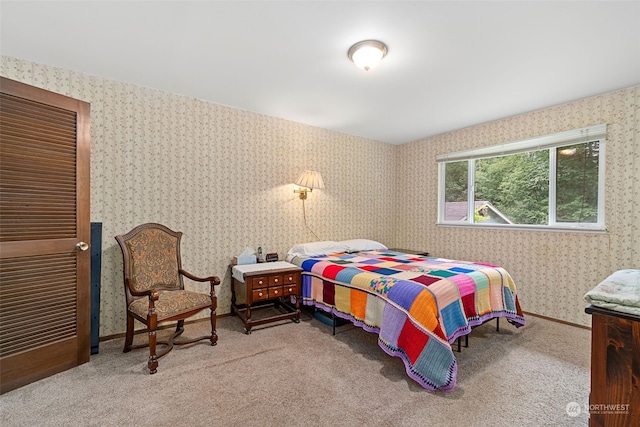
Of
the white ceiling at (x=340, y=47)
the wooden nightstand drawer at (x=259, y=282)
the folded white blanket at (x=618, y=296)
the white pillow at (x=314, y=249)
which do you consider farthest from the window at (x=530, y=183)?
the wooden nightstand drawer at (x=259, y=282)

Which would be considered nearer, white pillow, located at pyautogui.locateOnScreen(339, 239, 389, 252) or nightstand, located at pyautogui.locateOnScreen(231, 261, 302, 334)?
nightstand, located at pyautogui.locateOnScreen(231, 261, 302, 334)

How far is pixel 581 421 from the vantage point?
1658mm

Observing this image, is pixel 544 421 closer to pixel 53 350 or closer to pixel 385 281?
pixel 385 281

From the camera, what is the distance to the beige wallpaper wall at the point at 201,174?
8.87 feet

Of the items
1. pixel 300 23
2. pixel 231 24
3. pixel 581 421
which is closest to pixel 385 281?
pixel 581 421

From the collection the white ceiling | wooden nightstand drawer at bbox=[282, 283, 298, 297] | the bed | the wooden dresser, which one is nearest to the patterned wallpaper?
the white ceiling

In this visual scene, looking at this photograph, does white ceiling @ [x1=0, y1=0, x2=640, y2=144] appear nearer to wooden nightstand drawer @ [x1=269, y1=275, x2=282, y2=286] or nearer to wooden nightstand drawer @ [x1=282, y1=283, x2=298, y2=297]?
wooden nightstand drawer @ [x1=269, y1=275, x2=282, y2=286]

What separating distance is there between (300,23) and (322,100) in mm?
1323

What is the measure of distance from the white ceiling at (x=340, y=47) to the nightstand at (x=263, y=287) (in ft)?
6.25

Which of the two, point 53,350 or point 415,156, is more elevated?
point 415,156

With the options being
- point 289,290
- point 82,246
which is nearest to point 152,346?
point 82,246

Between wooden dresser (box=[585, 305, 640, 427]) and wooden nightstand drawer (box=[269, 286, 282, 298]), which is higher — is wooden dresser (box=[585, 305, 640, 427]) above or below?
above

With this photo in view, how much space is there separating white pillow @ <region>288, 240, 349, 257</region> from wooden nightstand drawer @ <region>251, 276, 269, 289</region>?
29.6 inches

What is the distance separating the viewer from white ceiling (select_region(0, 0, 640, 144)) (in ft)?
5.83
